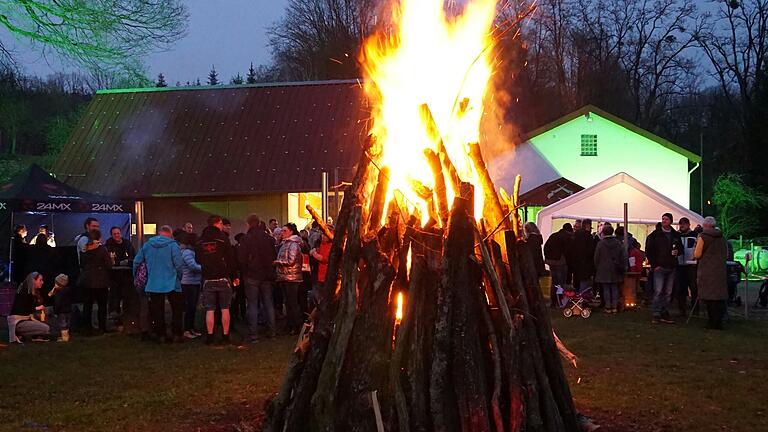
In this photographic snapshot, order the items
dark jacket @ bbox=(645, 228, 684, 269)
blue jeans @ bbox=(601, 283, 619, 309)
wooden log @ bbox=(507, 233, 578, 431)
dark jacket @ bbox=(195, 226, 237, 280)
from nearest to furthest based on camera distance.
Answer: wooden log @ bbox=(507, 233, 578, 431) < dark jacket @ bbox=(195, 226, 237, 280) < dark jacket @ bbox=(645, 228, 684, 269) < blue jeans @ bbox=(601, 283, 619, 309)

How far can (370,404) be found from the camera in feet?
16.8

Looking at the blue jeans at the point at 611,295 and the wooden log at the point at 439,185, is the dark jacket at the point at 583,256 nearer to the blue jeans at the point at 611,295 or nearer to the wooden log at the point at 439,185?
the blue jeans at the point at 611,295

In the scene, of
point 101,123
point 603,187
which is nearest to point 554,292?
point 603,187

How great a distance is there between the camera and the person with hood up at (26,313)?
1169 cm

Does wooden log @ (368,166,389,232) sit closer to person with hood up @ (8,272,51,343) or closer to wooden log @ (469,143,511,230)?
wooden log @ (469,143,511,230)

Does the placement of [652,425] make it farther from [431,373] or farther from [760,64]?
[760,64]

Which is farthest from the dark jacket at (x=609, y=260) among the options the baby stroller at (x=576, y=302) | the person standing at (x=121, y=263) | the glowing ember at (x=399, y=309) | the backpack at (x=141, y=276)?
the glowing ember at (x=399, y=309)

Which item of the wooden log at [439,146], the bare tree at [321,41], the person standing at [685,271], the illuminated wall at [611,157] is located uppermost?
the bare tree at [321,41]

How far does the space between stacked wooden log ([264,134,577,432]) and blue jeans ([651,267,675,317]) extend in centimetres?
862

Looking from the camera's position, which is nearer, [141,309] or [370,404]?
[370,404]

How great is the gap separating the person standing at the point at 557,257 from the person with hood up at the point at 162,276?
7.75 meters

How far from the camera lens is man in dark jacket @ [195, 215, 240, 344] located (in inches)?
431

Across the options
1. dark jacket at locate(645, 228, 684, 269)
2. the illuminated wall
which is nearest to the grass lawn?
dark jacket at locate(645, 228, 684, 269)

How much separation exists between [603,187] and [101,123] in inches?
727
